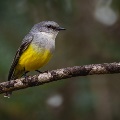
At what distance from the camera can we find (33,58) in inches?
292

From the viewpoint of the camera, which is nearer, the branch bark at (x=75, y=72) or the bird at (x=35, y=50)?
the branch bark at (x=75, y=72)

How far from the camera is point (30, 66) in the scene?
296 inches

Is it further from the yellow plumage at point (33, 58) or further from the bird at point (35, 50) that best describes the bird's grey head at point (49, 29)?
the yellow plumage at point (33, 58)

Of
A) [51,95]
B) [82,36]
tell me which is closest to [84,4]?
[82,36]

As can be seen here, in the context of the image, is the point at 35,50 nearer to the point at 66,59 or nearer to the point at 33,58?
the point at 33,58

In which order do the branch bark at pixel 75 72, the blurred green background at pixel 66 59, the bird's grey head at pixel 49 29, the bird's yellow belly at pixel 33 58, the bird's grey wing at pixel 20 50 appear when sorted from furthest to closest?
the blurred green background at pixel 66 59 < the bird's grey head at pixel 49 29 < the bird's grey wing at pixel 20 50 < the bird's yellow belly at pixel 33 58 < the branch bark at pixel 75 72

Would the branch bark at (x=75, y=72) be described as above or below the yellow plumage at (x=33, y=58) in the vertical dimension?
below

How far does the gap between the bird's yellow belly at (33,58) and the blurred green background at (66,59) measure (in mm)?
661

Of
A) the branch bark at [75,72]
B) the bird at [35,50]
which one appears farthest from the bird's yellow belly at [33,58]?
the branch bark at [75,72]

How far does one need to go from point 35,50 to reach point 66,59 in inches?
89.5

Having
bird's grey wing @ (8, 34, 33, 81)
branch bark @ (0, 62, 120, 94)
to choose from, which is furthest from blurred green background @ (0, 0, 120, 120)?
branch bark @ (0, 62, 120, 94)

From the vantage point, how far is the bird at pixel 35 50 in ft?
24.2

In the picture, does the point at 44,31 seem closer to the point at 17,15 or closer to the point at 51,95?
the point at 17,15

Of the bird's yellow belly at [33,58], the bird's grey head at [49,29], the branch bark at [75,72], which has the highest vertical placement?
the bird's grey head at [49,29]
